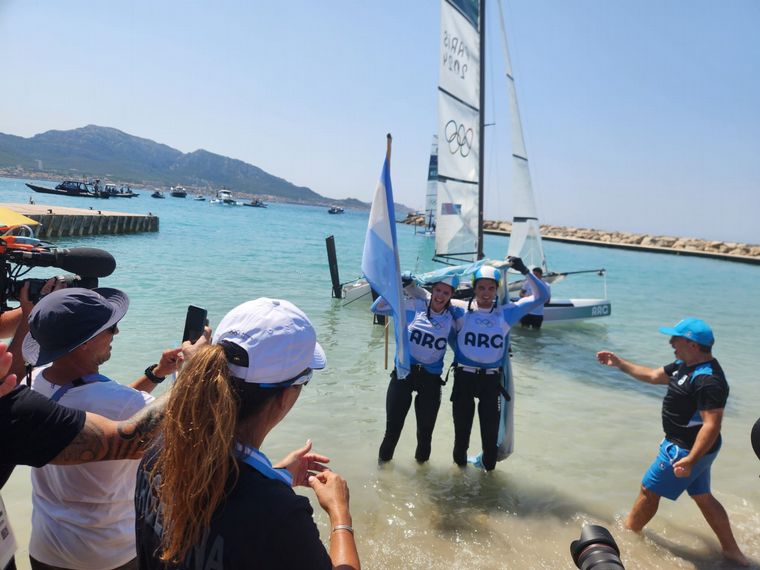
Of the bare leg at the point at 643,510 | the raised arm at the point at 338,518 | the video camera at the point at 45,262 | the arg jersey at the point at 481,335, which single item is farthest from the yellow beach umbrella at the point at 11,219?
the bare leg at the point at 643,510

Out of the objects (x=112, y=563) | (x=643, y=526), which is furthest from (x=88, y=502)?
(x=643, y=526)

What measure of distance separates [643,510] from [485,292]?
230cm

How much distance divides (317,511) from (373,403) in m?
3.09

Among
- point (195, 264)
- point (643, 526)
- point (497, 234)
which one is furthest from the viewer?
point (497, 234)

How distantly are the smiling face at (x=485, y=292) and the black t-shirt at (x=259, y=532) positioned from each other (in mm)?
3856

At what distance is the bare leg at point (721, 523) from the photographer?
Answer: 3.92 metres

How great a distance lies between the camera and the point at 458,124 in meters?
13.8

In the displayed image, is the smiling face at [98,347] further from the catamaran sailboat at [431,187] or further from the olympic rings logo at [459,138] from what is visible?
the catamaran sailboat at [431,187]

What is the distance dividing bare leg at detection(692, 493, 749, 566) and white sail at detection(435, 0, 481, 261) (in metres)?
10.9

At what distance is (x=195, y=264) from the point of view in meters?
23.5

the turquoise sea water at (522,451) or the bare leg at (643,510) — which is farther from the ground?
the bare leg at (643,510)

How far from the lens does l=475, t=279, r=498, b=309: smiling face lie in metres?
4.91

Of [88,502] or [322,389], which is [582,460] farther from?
[88,502]

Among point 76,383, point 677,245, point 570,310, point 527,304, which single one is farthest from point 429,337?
point 677,245
